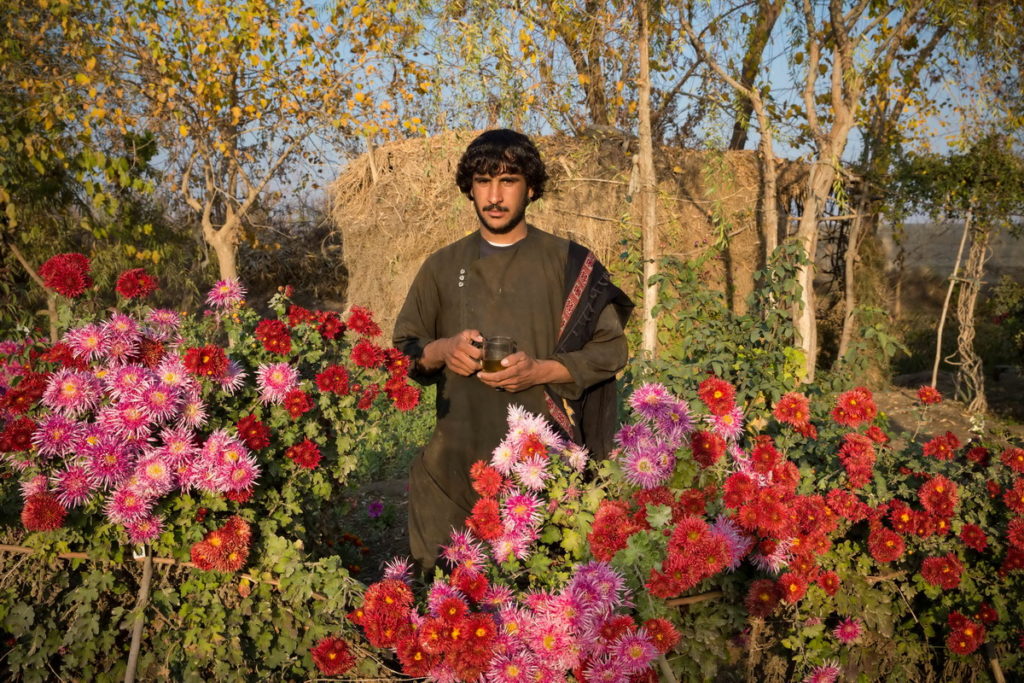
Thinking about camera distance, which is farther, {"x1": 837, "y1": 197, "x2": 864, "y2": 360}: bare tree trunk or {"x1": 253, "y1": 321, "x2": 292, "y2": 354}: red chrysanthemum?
{"x1": 837, "y1": 197, "x2": 864, "y2": 360}: bare tree trunk

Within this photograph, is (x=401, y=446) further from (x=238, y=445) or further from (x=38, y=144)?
(x=238, y=445)

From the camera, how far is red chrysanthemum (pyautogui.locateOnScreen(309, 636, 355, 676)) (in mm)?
1973

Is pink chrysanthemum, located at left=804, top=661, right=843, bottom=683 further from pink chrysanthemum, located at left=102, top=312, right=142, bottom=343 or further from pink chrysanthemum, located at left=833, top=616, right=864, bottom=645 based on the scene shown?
pink chrysanthemum, located at left=102, top=312, right=142, bottom=343

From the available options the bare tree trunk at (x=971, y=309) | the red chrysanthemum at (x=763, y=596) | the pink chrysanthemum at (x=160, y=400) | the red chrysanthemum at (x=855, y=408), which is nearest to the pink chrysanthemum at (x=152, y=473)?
the pink chrysanthemum at (x=160, y=400)

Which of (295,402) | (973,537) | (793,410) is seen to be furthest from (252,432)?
(973,537)

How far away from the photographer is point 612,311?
2488mm

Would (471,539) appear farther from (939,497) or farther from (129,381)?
(939,497)

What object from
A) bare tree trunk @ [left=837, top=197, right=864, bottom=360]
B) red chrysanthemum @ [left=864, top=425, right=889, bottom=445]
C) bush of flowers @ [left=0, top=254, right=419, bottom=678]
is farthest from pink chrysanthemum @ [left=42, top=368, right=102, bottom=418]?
bare tree trunk @ [left=837, top=197, right=864, bottom=360]

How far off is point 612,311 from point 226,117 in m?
9.74

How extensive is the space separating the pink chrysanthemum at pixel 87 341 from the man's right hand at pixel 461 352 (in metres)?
0.89

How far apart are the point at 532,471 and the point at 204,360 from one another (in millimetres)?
923

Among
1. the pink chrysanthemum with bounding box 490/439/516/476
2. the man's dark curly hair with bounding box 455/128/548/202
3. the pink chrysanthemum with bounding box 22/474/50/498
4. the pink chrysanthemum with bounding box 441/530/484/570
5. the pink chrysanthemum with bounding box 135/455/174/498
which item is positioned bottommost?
the pink chrysanthemum with bounding box 441/530/484/570

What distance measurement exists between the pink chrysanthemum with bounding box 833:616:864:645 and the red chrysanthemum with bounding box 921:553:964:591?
0.23 m

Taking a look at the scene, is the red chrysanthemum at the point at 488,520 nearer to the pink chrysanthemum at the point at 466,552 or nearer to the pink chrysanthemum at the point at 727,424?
the pink chrysanthemum at the point at 466,552
